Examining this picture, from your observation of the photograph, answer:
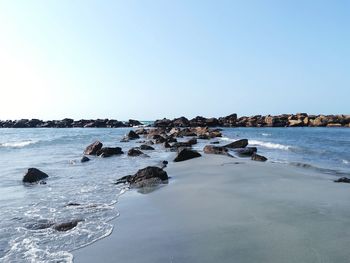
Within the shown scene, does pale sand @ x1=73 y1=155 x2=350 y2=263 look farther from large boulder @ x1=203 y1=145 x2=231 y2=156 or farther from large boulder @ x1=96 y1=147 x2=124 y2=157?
large boulder @ x1=96 y1=147 x2=124 y2=157

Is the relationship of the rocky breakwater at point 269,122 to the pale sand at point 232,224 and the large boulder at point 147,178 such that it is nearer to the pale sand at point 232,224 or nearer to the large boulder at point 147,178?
the large boulder at point 147,178

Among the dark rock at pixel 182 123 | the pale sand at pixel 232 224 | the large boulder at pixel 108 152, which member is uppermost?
the dark rock at pixel 182 123

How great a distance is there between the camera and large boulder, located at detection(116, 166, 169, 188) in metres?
12.7

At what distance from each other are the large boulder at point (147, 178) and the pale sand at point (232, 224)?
2.69ft

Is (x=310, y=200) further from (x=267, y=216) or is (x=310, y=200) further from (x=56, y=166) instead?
(x=56, y=166)

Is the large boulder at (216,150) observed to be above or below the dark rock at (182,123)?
below

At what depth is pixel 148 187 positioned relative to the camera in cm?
1221

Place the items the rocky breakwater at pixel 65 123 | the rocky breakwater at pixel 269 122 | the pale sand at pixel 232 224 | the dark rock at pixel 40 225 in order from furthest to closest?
the rocky breakwater at pixel 65 123, the rocky breakwater at pixel 269 122, the dark rock at pixel 40 225, the pale sand at pixel 232 224

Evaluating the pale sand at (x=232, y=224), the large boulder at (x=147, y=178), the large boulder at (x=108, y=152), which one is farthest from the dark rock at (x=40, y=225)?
the large boulder at (x=108, y=152)

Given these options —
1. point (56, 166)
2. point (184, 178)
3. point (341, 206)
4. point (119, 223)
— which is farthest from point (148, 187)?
point (56, 166)

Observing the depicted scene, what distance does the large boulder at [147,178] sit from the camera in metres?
12.7

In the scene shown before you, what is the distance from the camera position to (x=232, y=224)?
727 cm

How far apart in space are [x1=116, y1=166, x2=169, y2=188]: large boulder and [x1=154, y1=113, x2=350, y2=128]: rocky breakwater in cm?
6805

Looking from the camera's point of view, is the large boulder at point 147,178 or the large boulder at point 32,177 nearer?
the large boulder at point 147,178
